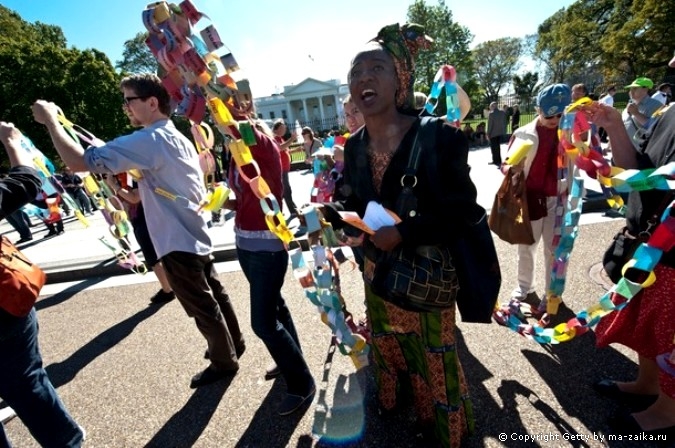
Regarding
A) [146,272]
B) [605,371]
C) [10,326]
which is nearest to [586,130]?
[605,371]

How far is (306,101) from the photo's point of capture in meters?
64.2

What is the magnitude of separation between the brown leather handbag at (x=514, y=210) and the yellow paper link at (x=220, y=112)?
2358 mm

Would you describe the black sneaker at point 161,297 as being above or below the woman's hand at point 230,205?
below

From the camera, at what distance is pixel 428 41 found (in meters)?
1.74

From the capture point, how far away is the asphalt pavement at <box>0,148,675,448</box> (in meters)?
2.19

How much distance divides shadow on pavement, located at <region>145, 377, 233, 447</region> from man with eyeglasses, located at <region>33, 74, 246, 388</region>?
0.35 ft

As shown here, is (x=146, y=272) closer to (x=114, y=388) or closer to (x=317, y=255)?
(x=114, y=388)

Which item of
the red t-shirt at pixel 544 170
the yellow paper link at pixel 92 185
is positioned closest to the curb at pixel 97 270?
the yellow paper link at pixel 92 185

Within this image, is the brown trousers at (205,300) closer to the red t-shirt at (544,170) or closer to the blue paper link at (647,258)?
the blue paper link at (647,258)

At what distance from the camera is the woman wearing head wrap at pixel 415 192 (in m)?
1.54

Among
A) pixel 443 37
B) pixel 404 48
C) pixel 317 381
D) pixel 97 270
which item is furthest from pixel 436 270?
pixel 443 37

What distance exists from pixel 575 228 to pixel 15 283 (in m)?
3.38

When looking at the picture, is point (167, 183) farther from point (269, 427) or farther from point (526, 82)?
point (526, 82)

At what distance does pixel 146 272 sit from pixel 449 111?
197 inches
